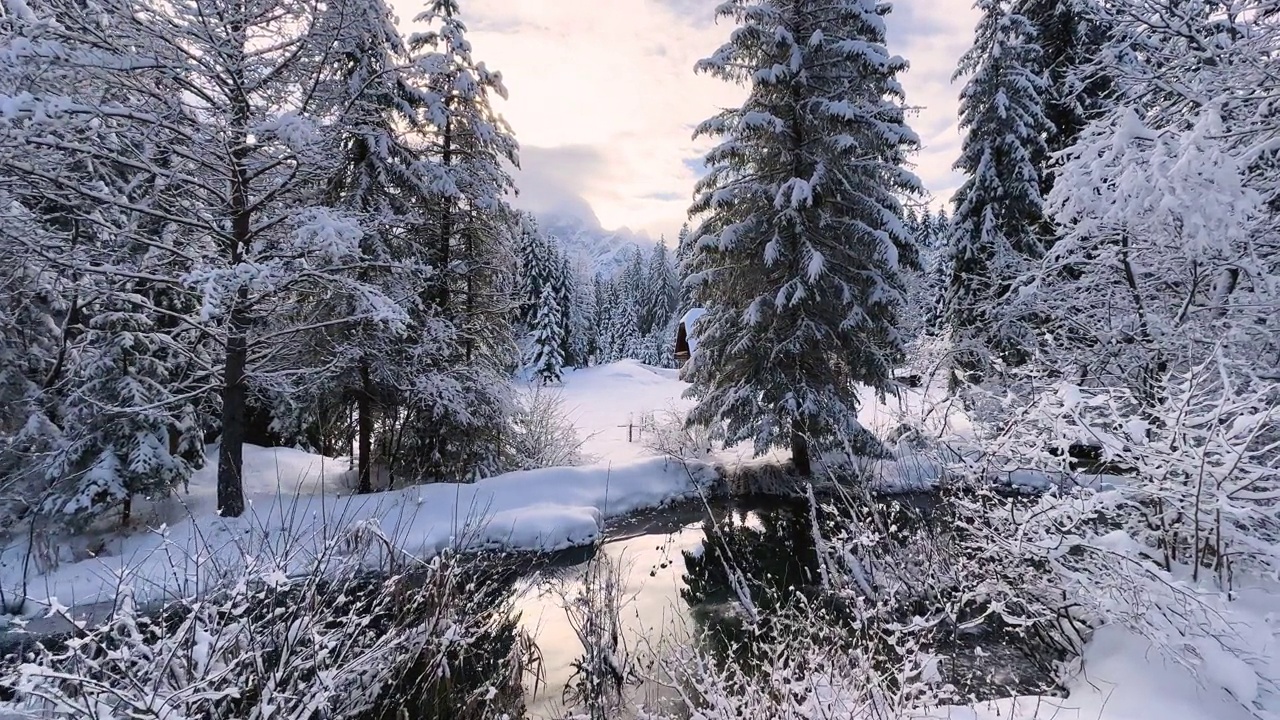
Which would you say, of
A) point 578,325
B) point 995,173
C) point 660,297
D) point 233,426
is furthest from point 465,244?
point 660,297

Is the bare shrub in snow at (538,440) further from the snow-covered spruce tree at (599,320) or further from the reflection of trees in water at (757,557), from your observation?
the snow-covered spruce tree at (599,320)

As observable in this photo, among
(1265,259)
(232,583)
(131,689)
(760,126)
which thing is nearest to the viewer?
(131,689)

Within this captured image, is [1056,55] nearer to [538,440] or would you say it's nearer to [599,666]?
[538,440]

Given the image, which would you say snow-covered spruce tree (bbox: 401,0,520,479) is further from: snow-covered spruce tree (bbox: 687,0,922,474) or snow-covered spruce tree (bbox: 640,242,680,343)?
snow-covered spruce tree (bbox: 640,242,680,343)

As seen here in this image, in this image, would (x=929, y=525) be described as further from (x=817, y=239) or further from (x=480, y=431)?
(x=480, y=431)

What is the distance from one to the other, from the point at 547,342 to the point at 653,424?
21.4 meters

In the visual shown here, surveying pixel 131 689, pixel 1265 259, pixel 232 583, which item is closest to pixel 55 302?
pixel 232 583

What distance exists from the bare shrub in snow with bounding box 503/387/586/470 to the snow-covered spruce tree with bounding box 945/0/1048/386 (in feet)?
33.0

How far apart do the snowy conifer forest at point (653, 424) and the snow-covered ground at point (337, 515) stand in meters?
0.10

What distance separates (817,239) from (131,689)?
11313 millimetres

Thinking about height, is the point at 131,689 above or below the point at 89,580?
above

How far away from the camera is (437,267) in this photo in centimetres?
1118

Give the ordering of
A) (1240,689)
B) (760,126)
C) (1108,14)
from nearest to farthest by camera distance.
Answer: (1240,689) < (1108,14) < (760,126)

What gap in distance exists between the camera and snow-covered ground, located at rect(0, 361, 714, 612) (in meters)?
7.00
